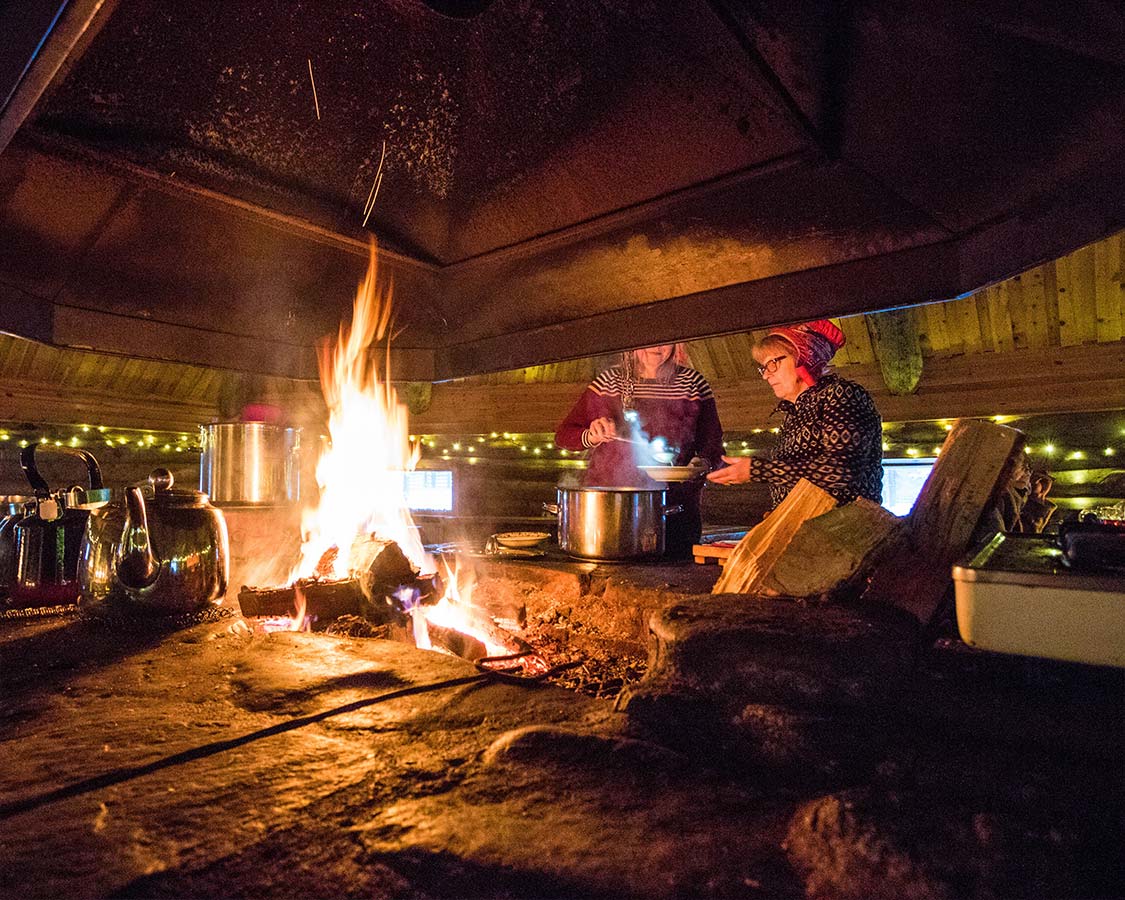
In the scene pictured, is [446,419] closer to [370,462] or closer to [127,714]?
[370,462]

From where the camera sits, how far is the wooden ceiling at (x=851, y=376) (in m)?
5.84

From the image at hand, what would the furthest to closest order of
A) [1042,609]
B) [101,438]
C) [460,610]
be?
[101,438]
[460,610]
[1042,609]

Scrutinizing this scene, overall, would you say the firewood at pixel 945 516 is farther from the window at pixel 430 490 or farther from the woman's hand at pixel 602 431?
the window at pixel 430 490

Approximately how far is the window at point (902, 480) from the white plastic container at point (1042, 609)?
6245 mm

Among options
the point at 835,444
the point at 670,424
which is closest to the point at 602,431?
the point at 670,424

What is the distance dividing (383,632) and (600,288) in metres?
1.86

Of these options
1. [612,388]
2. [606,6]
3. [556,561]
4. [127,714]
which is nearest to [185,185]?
[606,6]

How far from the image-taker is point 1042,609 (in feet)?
3.85

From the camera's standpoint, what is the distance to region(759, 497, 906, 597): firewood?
6.07 ft

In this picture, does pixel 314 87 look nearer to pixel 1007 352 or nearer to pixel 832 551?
pixel 832 551

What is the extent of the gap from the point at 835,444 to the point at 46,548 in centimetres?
358

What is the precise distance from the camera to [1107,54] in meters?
1.37

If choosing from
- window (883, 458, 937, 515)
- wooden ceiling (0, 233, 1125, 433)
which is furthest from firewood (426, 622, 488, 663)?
window (883, 458, 937, 515)

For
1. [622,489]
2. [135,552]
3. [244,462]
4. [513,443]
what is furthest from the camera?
[513,443]
